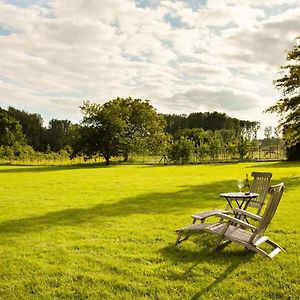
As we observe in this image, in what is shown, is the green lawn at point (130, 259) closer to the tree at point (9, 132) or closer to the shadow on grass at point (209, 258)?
the shadow on grass at point (209, 258)

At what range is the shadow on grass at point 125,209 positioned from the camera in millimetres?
9812

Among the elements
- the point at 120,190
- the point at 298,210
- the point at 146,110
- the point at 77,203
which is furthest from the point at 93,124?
the point at 298,210

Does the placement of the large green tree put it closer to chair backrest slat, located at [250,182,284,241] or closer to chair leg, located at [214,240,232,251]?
chair leg, located at [214,240,232,251]

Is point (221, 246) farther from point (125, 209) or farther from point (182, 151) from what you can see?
point (182, 151)

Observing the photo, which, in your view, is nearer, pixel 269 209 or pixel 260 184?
pixel 269 209

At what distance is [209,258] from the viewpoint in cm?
662

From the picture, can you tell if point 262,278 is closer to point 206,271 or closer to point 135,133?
point 206,271

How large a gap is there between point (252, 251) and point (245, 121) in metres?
109

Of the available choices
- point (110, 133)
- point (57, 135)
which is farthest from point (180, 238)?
point (57, 135)

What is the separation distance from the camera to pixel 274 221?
971 cm

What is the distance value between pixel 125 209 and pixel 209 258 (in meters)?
5.61

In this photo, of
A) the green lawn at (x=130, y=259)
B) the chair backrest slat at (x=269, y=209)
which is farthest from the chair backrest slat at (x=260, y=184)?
the chair backrest slat at (x=269, y=209)

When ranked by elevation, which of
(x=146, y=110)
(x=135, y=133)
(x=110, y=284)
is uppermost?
(x=146, y=110)

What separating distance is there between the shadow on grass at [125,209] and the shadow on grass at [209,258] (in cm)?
291
